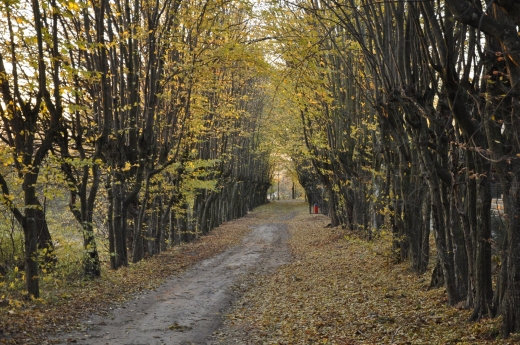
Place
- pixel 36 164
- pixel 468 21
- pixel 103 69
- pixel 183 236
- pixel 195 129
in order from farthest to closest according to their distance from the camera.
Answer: pixel 183 236, pixel 195 129, pixel 103 69, pixel 36 164, pixel 468 21

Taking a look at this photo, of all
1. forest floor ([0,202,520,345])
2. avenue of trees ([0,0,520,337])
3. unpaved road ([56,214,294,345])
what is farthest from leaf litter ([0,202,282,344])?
avenue of trees ([0,0,520,337])

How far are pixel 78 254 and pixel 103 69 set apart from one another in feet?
23.0

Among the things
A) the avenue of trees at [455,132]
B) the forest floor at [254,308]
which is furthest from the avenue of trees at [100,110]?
the avenue of trees at [455,132]

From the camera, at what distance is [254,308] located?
11.3 meters

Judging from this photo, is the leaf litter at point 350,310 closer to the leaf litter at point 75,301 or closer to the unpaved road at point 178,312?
the unpaved road at point 178,312

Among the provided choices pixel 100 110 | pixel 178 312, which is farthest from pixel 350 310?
pixel 100 110

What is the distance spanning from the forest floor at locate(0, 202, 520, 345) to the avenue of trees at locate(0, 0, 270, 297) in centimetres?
145

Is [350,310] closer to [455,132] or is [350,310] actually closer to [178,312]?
[178,312]

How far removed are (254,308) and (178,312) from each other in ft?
6.00

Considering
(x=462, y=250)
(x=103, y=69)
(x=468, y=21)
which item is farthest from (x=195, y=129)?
(x=468, y=21)

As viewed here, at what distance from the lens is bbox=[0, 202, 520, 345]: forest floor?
7.84 meters

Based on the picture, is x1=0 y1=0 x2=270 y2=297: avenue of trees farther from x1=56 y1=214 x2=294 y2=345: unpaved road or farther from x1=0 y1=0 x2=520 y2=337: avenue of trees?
x1=56 y1=214 x2=294 y2=345: unpaved road

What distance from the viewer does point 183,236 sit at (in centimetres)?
2866

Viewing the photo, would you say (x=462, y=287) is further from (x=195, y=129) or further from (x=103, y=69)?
(x=195, y=129)
